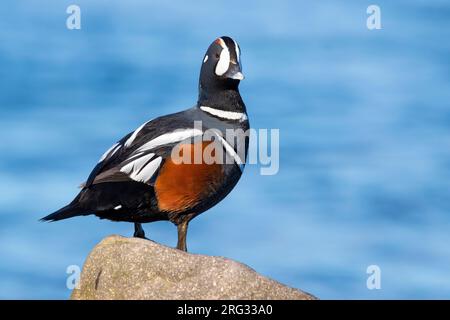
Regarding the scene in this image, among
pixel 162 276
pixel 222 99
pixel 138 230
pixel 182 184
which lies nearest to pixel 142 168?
pixel 182 184

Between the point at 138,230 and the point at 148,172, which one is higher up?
the point at 148,172

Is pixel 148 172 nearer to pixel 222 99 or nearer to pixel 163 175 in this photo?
pixel 163 175

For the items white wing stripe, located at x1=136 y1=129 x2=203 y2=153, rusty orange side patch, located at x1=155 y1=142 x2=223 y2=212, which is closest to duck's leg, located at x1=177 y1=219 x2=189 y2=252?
rusty orange side patch, located at x1=155 y1=142 x2=223 y2=212

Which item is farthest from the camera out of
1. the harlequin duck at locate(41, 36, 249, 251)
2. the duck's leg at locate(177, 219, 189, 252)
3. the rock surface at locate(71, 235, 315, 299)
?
the duck's leg at locate(177, 219, 189, 252)

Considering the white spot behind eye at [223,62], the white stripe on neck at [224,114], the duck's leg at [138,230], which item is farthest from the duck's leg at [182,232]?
the white spot behind eye at [223,62]

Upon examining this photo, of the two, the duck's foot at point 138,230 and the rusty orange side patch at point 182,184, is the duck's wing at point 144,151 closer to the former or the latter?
the rusty orange side patch at point 182,184

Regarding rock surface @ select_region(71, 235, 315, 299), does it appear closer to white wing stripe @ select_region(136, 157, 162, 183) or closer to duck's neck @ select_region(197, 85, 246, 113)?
white wing stripe @ select_region(136, 157, 162, 183)
